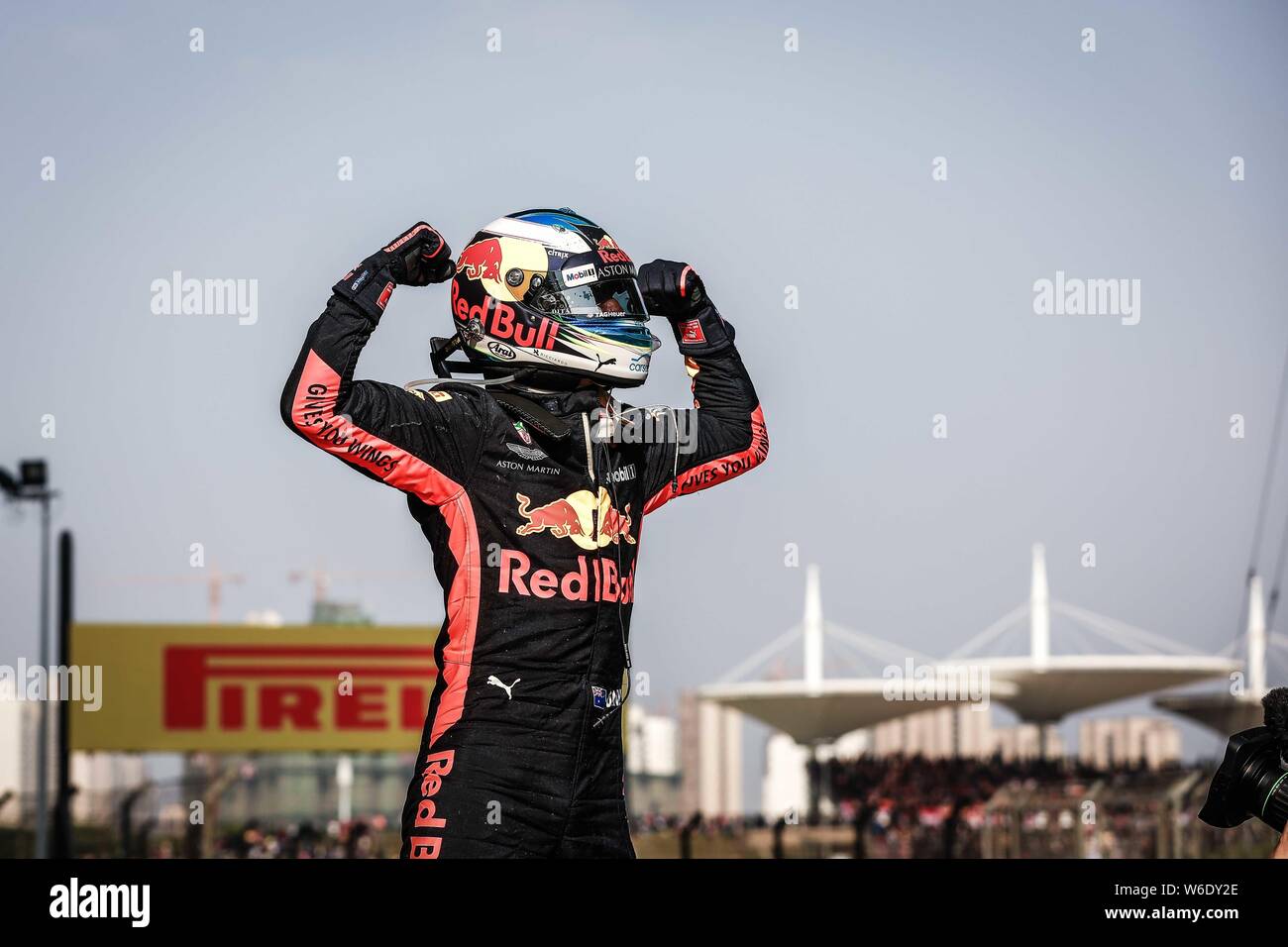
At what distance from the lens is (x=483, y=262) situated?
4684 mm

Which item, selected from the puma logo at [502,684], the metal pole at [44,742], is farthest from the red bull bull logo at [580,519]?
the metal pole at [44,742]

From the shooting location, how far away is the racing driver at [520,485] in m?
4.27

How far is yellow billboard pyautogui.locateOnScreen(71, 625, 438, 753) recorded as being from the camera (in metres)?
27.0

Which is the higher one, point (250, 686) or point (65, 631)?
point (65, 631)

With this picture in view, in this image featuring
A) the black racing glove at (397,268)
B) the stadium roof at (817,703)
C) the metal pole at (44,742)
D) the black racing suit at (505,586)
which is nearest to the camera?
the black racing suit at (505,586)

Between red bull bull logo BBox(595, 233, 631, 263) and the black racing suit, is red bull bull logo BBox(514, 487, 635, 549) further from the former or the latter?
red bull bull logo BBox(595, 233, 631, 263)

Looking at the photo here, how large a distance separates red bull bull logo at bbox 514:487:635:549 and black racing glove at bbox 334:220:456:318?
0.59 metres

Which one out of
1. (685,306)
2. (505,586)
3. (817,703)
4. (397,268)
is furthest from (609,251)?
(817,703)

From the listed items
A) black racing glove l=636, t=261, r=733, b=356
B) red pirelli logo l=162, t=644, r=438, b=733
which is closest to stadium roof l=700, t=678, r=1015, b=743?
red pirelli logo l=162, t=644, r=438, b=733

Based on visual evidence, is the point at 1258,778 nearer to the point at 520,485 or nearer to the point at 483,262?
the point at 520,485

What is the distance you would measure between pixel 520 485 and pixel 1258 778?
1.84 metres

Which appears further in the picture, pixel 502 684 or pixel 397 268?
pixel 397 268

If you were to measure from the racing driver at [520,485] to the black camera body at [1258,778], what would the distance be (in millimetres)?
1398

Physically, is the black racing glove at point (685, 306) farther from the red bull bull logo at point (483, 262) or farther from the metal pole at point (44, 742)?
the metal pole at point (44, 742)
